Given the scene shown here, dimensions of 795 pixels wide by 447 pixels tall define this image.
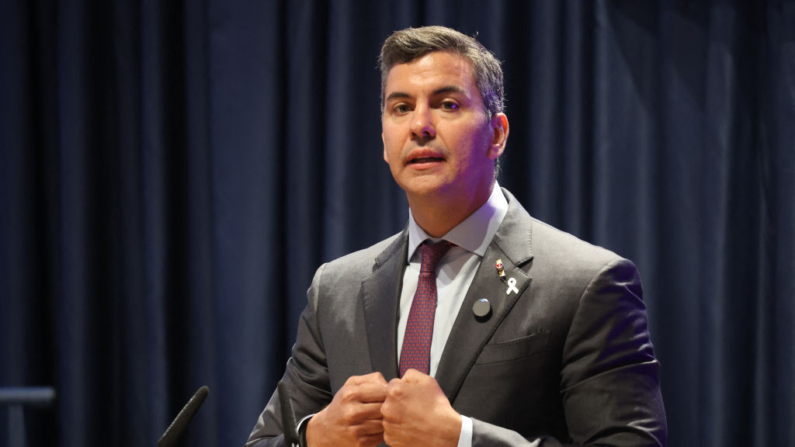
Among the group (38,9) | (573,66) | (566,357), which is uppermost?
(38,9)

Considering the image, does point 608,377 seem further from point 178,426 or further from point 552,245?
point 178,426

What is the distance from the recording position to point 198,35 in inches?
115

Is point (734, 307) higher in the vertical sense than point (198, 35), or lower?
lower

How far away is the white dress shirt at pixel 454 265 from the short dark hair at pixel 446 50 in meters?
0.24

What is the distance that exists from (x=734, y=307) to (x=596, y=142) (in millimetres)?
723

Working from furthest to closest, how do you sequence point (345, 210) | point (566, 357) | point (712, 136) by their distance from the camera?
point (345, 210)
point (712, 136)
point (566, 357)

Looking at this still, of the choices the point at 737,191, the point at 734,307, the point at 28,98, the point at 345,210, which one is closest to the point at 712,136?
the point at 737,191

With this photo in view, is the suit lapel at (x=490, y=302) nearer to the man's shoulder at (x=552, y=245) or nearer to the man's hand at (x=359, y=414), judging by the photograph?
the man's shoulder at (x=552, y=245)

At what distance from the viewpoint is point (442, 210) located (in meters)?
1.76

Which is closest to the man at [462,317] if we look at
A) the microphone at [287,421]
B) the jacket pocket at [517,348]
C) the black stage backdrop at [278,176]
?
the jacket pocket at [517,348]

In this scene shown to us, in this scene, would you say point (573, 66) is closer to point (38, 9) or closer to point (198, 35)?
point (198, 35)

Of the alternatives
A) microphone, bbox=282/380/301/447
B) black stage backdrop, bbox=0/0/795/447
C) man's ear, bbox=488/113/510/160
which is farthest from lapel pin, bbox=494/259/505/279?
black stage backdrop, bbox=0/0/795/447

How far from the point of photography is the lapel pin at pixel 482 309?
1.60 m

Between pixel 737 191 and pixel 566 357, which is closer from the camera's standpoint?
pixel 566 357
